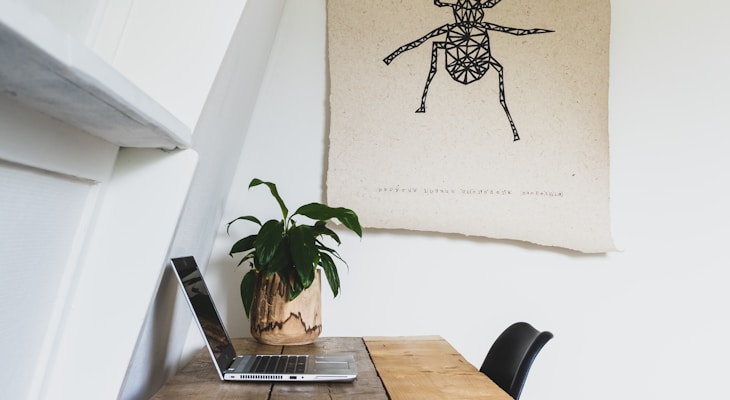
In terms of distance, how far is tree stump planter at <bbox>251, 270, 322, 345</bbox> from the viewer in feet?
4.17

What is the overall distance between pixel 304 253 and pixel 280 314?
183mm

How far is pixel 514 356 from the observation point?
45.6 inches

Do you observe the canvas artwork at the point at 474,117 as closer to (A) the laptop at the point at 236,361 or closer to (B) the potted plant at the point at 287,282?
(B) the potted plant at the point at 287,282

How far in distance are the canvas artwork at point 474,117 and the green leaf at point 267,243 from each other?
1.31ft

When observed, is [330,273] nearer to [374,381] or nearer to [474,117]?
[374,381]

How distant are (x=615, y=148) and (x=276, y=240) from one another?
1298mm

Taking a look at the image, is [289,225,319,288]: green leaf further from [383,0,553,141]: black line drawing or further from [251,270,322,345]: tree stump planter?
[383,0,553,141]: black line drawing

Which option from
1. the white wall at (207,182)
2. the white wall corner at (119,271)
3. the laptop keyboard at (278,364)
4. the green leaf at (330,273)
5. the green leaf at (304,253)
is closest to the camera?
the white wall corner at (119,271)

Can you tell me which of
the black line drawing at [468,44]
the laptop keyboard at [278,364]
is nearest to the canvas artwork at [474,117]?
the black line drawing at [468,44]

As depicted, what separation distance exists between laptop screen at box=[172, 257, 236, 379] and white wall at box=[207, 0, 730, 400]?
57 cm

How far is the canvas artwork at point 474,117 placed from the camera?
1.67 m

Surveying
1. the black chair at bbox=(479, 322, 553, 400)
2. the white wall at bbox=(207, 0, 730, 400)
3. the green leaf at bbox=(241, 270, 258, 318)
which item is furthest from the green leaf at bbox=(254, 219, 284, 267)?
the black chair at bbox=(479, 322, 553, 400)

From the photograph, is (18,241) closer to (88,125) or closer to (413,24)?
(88,125)

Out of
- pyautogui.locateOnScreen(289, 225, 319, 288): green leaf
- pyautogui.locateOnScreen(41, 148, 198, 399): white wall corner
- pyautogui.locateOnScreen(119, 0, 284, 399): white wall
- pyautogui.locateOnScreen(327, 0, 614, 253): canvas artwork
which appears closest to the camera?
pyautogui.locateOnScreen(41, 148, 198, 399): white wall corner
